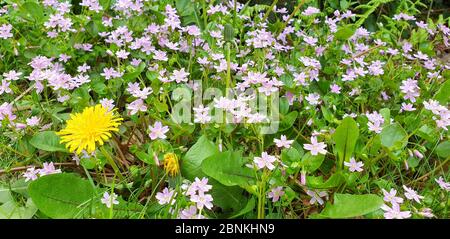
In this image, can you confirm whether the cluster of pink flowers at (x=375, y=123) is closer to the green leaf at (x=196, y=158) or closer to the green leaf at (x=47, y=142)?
the green leaf at (x=196, y=158)

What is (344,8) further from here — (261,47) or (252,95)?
(252,95)

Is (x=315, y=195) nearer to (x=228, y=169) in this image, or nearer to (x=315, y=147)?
(x=315, y=147)

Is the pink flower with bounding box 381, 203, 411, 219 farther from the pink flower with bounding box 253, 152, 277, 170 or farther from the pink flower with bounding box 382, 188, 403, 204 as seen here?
the pink flower with bounding box 253, 152, 277, 170

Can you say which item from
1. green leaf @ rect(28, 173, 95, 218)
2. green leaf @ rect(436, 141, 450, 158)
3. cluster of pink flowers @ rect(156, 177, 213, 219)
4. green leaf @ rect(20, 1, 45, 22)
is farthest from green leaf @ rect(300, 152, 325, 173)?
green leaf @ rect(20, 1, 45, 22)

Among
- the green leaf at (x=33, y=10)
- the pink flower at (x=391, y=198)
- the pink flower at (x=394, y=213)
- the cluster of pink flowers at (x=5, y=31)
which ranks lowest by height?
the pink flower at (x=394, y=213)

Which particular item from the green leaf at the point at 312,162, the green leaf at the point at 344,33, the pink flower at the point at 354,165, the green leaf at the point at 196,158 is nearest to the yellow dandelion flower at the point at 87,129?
the green leaf at the point at 196,158

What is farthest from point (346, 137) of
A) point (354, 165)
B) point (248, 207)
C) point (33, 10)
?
point (33, 10)

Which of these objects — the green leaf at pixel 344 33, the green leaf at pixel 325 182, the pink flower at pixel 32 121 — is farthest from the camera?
the green leaf at pixel 344 33
